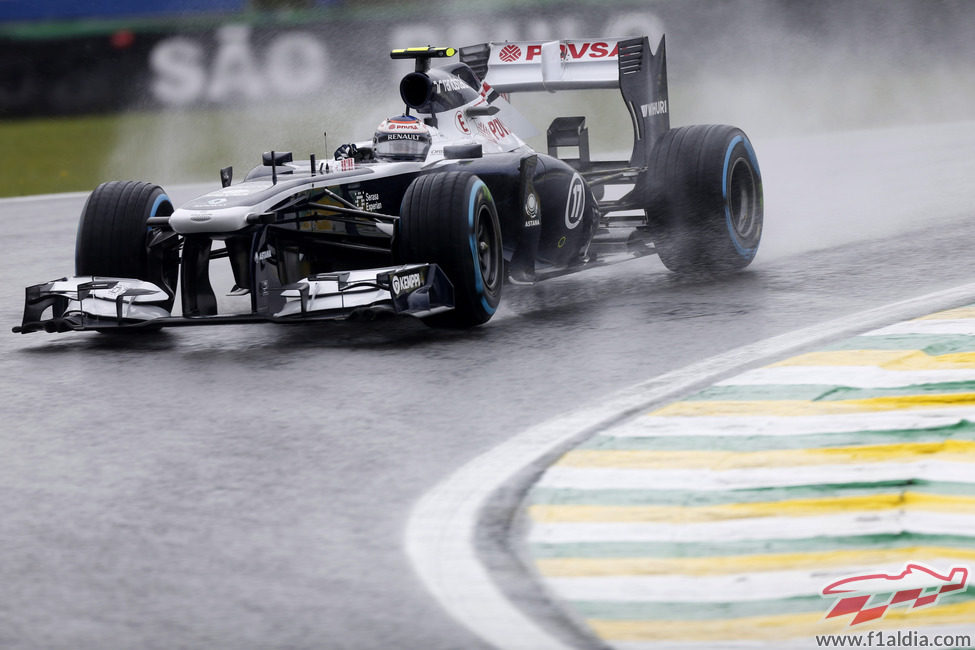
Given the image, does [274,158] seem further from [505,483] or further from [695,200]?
[505,483]

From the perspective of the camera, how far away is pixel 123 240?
26.0 ft

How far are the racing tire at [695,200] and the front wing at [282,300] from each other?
89.2 inches

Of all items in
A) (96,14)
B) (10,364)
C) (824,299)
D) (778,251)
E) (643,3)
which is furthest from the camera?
(643,3)

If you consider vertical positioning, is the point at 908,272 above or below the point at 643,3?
below

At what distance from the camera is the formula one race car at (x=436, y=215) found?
730 cm

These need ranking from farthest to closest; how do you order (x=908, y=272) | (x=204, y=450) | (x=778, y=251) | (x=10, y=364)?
(x=778, y=251) < (x=908, y=272) < (x=10, y=364) < (x=204, y=450)

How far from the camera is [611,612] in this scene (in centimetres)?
351

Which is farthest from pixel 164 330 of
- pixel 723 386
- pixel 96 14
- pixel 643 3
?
pixel 643 3

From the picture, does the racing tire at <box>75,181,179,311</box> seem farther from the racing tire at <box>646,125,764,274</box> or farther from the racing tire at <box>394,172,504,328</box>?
the racing tire at <box>646,125,764,274</box>

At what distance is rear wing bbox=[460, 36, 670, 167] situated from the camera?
973 cm

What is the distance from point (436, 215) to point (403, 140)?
1426 millimetres

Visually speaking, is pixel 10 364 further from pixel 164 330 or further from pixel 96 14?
pixel 96 14

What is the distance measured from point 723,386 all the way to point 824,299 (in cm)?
233

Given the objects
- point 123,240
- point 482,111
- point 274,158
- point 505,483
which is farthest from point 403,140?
point 505,483
